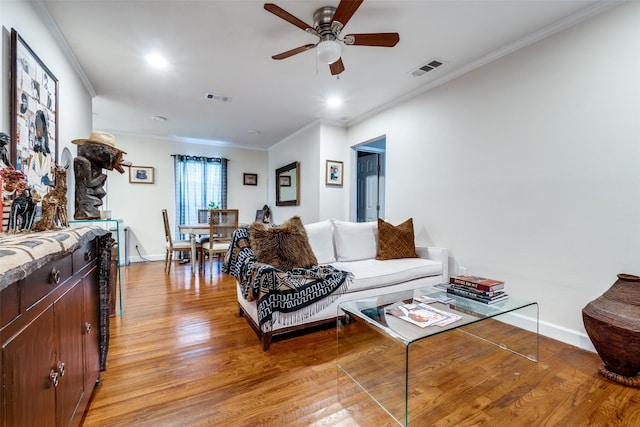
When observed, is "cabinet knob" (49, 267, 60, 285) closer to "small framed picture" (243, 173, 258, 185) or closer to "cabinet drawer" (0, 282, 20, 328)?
"cabinet drawer" (0, 282, 20, 328)

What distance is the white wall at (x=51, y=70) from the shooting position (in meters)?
1.62

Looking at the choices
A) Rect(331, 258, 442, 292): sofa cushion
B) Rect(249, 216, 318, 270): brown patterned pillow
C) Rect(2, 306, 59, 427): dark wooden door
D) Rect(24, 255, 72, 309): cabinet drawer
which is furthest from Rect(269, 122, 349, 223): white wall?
Rect(2, 306, 59, 427): dark wooden door

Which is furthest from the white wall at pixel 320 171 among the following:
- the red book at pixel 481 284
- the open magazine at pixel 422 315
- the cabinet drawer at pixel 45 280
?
the cabinet drawer at pixel 45 280

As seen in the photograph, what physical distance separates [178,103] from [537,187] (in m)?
4.17

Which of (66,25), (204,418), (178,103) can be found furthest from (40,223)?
(178,103)

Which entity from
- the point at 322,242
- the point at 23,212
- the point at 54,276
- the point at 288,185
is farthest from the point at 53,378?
the point at 288,185

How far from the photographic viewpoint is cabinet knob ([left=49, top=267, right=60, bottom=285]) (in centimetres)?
94

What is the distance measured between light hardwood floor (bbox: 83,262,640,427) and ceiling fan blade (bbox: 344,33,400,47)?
89.7 inches

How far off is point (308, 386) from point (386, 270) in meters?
1.28

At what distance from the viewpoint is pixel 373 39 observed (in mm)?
2082

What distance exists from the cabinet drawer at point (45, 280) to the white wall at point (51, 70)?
1.21 metres

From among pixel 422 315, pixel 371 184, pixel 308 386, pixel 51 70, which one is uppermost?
pixel 51 70

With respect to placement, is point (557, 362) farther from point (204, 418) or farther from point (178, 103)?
point (178, 103)

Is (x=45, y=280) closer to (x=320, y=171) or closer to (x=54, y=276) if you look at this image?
(x=54, y=276)
